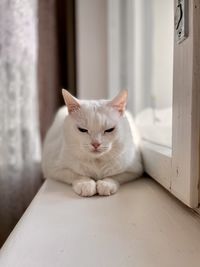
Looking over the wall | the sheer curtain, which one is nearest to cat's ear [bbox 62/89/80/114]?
the sheer curtain

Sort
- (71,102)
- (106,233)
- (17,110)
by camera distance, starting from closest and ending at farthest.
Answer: (106,233), (71,102), (17,110)

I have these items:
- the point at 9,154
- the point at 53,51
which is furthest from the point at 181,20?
the point at 53,51

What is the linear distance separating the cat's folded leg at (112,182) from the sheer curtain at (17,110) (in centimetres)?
49

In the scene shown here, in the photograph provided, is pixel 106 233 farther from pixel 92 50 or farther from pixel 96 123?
pixel 92 50

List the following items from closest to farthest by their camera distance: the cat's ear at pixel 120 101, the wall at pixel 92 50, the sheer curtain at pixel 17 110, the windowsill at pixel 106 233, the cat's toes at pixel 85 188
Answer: the windowsill at pixel 106 233 < the cat's toes at pixel 85 188 < the cat's ear at pixel 120 101 < the sheer curtain at pixel 17 110 < the wall at pixel 92 50

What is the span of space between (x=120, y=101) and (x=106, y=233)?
41 cm

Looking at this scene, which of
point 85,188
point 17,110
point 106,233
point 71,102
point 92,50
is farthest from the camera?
point 92,50

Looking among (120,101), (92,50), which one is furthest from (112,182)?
(92,50)

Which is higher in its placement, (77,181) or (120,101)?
(120,101)

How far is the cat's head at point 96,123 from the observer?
0.80m

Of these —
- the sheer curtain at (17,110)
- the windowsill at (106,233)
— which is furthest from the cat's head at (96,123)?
the sheer curtain at (17,110)

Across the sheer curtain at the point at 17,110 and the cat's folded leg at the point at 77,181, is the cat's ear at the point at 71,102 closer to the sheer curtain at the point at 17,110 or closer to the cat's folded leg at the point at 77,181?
the cat's folded leg at the point at 77,181

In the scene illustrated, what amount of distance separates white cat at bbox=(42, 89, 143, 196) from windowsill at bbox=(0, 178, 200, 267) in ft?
0.30

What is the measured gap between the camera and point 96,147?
786 millimetres
